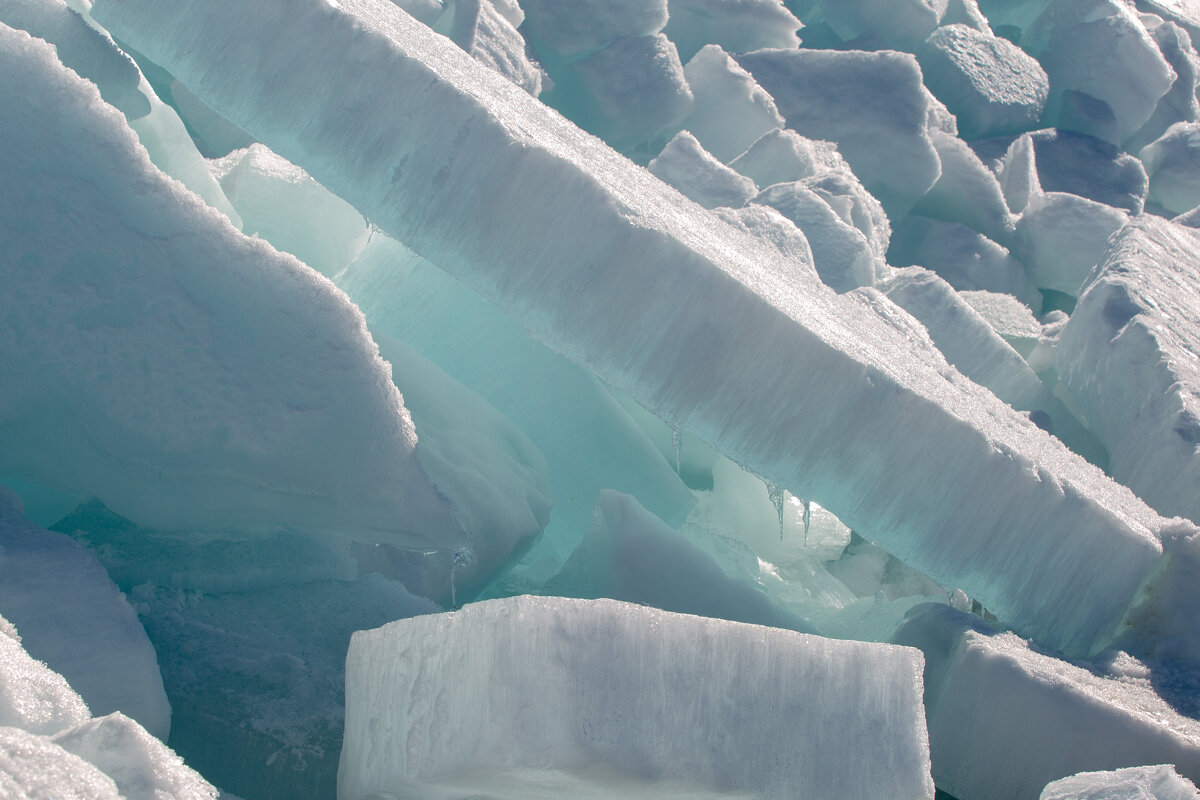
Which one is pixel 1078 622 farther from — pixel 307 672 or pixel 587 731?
pixel 307 672

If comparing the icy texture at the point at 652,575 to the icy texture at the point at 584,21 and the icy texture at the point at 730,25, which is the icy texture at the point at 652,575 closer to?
the icy texture at the point at 584,21

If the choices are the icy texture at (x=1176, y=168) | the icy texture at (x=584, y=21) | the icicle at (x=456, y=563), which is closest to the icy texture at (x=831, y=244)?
the icy texture at (x=584, y=21)

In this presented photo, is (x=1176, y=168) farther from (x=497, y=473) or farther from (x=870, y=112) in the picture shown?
(x=497, y=473)

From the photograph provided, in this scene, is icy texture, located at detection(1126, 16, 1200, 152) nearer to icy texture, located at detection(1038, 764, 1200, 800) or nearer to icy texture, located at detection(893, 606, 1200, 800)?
icy texture, located at detection(893, 606, 1200, 800)

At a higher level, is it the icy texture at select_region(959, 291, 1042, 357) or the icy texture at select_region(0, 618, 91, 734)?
the icy texture at select_region(959, 291, 1042, 357)

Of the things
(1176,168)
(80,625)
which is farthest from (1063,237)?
(80,625)

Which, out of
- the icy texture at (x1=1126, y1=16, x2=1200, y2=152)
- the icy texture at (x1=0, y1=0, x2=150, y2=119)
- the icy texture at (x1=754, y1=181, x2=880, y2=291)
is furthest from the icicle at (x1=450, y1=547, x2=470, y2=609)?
the icy texture at (x1=1126, y1=16, x2=1200, y2=152)
